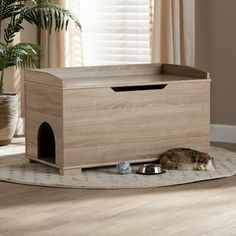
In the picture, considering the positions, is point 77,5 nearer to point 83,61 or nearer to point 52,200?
point 83,61

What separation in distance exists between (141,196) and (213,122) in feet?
6.09

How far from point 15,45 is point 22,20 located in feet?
0.69

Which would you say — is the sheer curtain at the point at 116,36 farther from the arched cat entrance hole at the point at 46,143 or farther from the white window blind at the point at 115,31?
the arched cat entrance hole at the point at 46,143

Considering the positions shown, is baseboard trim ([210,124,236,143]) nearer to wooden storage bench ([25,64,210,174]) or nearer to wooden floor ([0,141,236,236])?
wooden storage bench ([25,64,210,174])

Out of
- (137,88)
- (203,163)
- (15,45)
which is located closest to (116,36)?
(15,45)

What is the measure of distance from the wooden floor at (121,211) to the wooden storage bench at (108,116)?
0.39 metres

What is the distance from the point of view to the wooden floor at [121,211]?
300cm

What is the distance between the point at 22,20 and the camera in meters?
5.32

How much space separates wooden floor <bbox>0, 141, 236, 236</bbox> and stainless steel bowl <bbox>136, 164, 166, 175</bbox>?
0.84 feet

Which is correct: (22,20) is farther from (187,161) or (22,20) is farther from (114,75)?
(187,161)

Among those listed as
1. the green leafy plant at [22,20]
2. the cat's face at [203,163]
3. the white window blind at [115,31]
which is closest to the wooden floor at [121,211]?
the cat's face at [203,163]

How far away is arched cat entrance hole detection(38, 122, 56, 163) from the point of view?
4.29 metres

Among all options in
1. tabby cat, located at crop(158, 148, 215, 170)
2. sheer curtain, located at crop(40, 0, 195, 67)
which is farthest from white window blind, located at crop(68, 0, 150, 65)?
tabby cat, located at crop(158, 148, 215, 170)

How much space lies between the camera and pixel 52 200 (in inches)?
138
